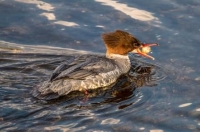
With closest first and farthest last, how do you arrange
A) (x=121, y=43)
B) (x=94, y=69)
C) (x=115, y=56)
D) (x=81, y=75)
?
(x=81, y=75)
(x=94, y=69)
(x=121, y=43)
(x=115, y=56)

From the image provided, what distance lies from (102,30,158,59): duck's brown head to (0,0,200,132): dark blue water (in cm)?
38

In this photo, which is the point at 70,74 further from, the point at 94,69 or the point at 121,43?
the point at 121,43

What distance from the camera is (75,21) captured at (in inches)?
496

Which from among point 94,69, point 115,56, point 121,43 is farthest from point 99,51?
point 94,69

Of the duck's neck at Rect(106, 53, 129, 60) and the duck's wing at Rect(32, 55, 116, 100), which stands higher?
the duck's neck at Rect(106, 53, 129, 60)

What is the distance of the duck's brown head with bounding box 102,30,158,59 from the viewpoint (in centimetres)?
1115

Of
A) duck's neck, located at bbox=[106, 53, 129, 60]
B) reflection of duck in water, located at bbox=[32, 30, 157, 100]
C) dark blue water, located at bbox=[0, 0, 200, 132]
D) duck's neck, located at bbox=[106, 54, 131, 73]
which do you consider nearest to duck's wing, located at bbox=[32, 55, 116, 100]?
reflection of duck in water, located at bbox=[32, 30, 157, 100]

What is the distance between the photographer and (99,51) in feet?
38.4

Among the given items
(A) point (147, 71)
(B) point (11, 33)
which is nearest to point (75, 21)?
(B) point (11, 33)

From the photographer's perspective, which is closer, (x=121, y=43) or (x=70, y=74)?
(x=70, y=74)

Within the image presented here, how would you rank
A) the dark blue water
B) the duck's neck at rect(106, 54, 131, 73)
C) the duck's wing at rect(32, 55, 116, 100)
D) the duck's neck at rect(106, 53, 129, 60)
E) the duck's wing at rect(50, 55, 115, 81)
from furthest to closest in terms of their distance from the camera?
the duck's neck at rect(106, 53, 129, 60) < the duck's neck at rect(106, 54, 131, 73) < the duck's wing at rect(50, 55, 115, 81) < the duck's wing at rect(32, 55, 116, 100) < the dark blue water

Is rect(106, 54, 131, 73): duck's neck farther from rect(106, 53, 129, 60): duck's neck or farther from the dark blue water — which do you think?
the dark blue water

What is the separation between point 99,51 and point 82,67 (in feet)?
4.60

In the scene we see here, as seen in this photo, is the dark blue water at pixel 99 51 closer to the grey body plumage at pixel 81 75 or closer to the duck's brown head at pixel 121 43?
the grey body plumage at pixel 81 75
